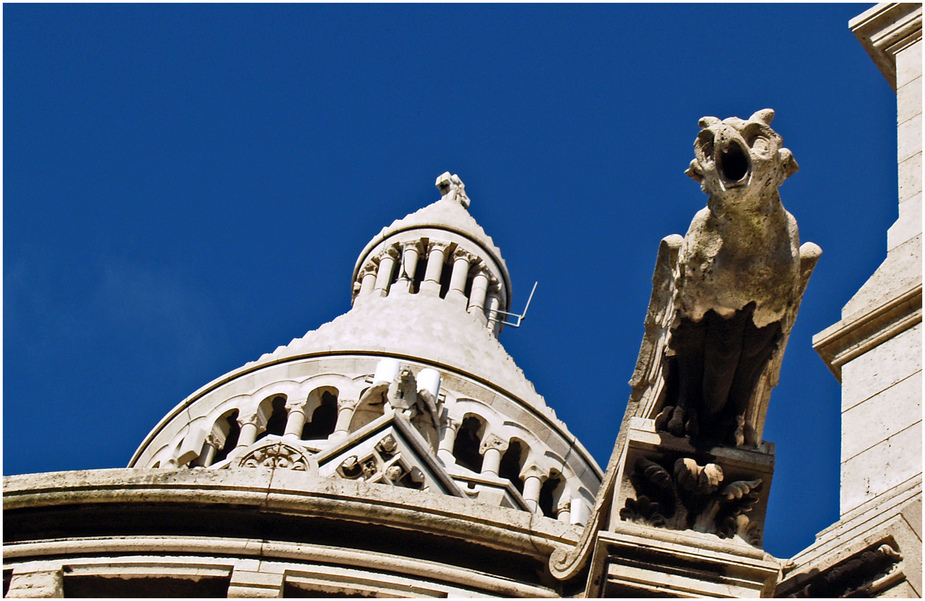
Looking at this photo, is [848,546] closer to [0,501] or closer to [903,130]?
[903,130]

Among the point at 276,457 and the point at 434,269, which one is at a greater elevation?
the point at 434,269

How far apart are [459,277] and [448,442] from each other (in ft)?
32.0

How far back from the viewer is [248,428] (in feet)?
115

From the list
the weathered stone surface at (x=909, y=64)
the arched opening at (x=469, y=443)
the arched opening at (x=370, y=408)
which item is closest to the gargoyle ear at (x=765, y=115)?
the weathered stone surface at (x=909, y=64)

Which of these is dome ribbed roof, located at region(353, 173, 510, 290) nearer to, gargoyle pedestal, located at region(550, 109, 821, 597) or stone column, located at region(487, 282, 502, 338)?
stone column, located at region(487, 282, 502, 338)

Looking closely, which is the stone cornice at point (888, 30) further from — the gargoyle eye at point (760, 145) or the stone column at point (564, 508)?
the stone column at point (564, 508)

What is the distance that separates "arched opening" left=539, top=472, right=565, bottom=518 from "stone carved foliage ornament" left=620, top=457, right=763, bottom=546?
25.7 metres

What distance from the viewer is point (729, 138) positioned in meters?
8.59

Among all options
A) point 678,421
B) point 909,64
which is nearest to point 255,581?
point 678,421

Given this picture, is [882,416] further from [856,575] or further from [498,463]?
[498,463]

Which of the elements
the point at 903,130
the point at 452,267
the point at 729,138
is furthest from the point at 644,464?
the point at 452,267

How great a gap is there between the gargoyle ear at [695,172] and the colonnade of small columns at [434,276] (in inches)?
1278

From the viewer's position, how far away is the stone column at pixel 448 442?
33.3 meters

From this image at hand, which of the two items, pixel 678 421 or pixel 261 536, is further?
pixel 261 536
